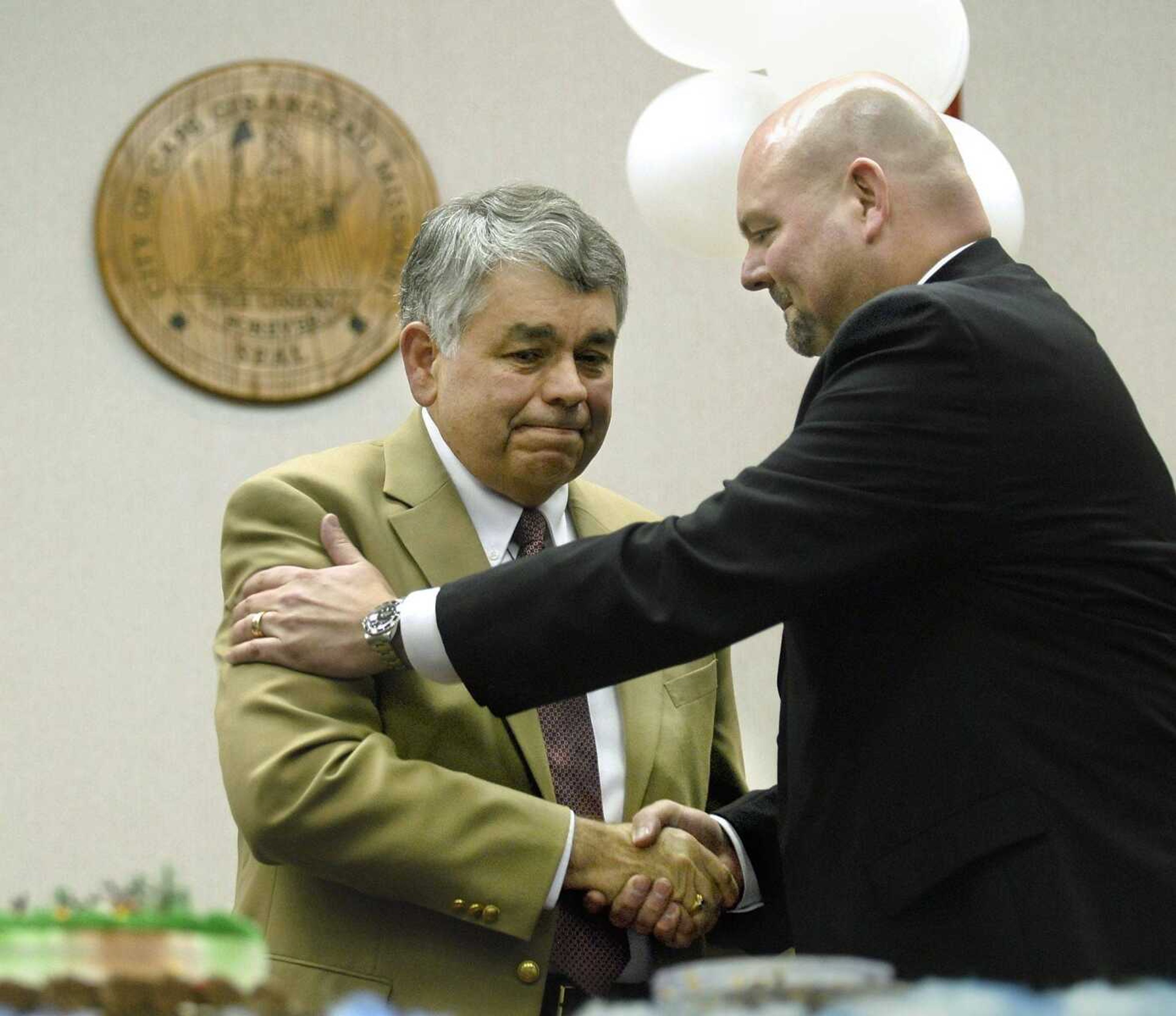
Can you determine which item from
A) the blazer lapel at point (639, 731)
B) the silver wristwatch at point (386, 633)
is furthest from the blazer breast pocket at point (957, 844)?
the silver wristwatch at point (386, 633)

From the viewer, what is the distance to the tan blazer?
5.56ft

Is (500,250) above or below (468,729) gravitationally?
above

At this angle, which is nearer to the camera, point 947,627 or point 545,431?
point 947,627

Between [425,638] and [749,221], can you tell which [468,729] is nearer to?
[425,638]

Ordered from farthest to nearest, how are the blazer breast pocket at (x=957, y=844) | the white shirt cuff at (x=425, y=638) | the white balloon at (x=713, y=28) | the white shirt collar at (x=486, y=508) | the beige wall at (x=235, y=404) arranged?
the beige wall at (x=235, y=404)
the white balloon at (x=713, y=28)
the white shirt collar at (x=486, y=508)
the white shirt cuff at (x=425, y=638)
the blazer breast pocket at (x=957, y=844)

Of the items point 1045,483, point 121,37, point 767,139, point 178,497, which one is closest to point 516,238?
point 767,139

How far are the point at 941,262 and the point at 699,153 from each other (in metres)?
0.99

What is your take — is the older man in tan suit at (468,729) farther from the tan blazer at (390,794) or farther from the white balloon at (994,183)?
the white balloon at (994,183)

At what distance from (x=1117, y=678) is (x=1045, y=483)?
0.66 ft

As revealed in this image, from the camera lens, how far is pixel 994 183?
105 inches

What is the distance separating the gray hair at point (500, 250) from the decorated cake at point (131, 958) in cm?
122

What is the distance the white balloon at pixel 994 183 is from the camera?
8.74ft

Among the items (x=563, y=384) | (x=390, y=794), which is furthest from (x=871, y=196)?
(x=390, y=794)

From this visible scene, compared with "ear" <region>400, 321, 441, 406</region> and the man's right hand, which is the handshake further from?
"ear" <region>400, 321, 441, 406</region>
